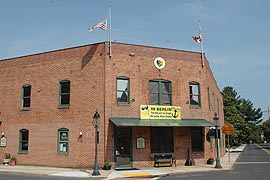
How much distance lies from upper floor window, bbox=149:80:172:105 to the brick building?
0.07 metres

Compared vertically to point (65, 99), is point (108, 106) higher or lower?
lower

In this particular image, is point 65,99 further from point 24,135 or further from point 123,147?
point 123,147

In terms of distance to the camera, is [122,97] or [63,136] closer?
[122,97]

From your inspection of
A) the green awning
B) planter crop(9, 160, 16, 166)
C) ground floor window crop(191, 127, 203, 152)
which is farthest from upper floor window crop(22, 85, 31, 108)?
ground floor window crop(191, 127, 203, 152)

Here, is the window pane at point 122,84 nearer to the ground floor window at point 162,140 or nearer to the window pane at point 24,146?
the ground floor window at point 162,140

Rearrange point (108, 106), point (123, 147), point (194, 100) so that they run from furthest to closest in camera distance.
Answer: point (194, 100)
point (123, 147)
point (108, 106)

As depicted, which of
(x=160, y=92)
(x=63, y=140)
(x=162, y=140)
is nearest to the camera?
(x=63, y=140)

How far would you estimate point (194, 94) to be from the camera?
24500 mm

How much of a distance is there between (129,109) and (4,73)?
38.1 ft

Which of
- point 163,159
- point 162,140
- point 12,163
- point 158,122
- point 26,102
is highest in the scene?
point 26,102

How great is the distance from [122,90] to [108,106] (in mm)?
1688

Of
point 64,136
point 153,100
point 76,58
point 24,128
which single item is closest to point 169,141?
point 153,100

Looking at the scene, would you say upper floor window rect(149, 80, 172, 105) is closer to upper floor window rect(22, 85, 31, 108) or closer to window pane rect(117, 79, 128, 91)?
window pane rect(117, 79, 128, 91)

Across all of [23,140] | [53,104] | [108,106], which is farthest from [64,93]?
[23,140]
